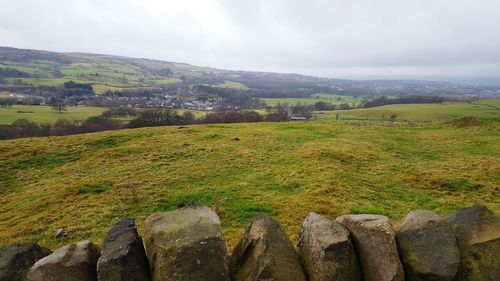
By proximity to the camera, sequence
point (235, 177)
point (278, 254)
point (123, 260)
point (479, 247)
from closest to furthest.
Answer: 1. point (123, 260)
2. point (278, 254)
3. point (479, 247)
4. point (235, 177)

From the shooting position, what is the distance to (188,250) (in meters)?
7.08

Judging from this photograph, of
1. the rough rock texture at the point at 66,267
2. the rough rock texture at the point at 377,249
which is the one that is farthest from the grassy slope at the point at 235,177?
the rough rock texture at the point at 66,267

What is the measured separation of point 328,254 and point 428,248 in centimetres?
211

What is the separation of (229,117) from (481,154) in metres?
62.3

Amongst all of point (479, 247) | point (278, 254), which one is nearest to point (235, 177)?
point (278, 254)

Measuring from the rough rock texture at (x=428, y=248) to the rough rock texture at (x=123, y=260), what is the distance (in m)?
5.29

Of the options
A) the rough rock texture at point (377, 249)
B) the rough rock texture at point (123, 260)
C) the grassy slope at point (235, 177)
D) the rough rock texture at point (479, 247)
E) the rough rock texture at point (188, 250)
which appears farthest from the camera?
the grassy slope at point (235, 177)

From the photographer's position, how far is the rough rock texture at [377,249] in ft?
24.4

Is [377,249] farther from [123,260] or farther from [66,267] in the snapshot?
[66,267]

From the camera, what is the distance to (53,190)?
797 inches

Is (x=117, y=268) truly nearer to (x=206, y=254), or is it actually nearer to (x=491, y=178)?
(x=206, y=254)

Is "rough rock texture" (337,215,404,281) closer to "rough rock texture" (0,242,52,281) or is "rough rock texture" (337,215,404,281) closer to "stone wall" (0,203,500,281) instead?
"stone wall" (0,203,500,281)

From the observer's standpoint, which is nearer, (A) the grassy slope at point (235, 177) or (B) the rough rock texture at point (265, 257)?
(B) the rough rock texture at point (265, 257)

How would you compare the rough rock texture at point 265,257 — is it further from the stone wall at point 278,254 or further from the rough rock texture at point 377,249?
the rough rock texture at point 377,249
